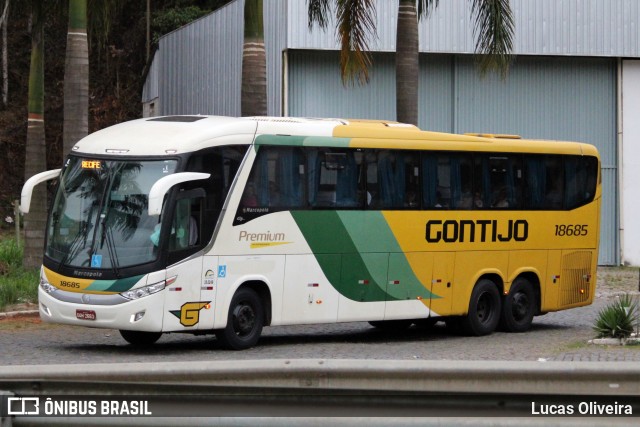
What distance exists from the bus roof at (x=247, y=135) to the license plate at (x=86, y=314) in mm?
2220

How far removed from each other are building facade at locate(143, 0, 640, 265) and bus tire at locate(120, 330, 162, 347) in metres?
16.5

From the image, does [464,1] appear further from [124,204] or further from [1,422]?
[1,422]

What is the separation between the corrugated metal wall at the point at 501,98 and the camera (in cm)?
3438

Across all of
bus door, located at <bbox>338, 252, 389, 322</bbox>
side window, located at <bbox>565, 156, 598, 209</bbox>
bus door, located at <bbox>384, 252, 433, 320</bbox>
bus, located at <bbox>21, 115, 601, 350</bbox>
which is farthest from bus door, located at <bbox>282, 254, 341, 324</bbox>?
side window, located at <bbox>565, 156, 598, 209</bbox>

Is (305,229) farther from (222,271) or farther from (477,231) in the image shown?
(477,231)

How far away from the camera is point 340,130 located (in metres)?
18.9


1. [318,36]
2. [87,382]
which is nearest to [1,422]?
[87,382]

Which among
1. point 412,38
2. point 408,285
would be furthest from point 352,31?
point 408,285

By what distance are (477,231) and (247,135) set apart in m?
4.80

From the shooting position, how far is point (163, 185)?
1600 cm

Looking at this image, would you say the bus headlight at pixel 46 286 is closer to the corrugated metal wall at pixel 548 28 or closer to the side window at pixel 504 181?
the side window at pixel 504 181

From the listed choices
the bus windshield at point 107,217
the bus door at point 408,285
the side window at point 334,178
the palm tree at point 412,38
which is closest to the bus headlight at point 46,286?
the bus windshield at point 107,217

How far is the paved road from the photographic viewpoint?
16547mm

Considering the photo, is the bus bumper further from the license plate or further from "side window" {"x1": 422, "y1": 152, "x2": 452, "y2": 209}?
"side window" {"x1": 422, "y1": 152, "x2": 452, "y2": 209}
